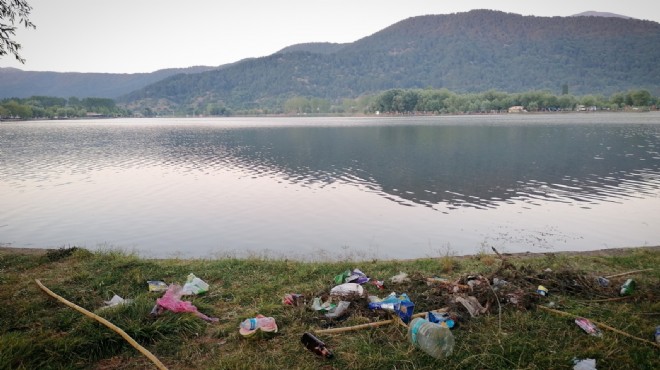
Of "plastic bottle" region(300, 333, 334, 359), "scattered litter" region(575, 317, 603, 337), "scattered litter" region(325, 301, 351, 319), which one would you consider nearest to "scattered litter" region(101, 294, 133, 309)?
"plastic bottle" region(300, 333, 334, 359)

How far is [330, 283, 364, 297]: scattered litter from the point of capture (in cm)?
756

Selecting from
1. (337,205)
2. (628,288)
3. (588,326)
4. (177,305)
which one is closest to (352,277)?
(177,305)

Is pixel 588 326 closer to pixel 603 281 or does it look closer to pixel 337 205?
pixel 603 281

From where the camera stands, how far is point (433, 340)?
583cm

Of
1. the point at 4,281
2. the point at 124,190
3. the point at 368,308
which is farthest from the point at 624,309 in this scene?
the point at 124,190

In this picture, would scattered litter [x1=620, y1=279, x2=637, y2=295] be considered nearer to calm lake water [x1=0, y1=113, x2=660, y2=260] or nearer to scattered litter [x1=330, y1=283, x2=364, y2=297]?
scattered litter [x1=330, y1=283, x2=364, y2=297]

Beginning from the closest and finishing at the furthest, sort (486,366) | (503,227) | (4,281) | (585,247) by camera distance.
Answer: (486,366) < (4,281) < (585,247) < (503,227)

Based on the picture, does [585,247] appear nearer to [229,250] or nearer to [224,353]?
[229,250]

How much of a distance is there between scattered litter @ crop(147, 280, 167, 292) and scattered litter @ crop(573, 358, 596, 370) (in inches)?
275

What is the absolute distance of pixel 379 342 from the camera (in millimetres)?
6188

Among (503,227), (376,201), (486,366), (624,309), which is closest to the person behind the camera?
(486,366)

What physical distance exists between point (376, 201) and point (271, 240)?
26.5 feet

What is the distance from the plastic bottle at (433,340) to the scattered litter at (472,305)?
3.78 feet

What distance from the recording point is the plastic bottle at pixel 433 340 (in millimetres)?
5762
